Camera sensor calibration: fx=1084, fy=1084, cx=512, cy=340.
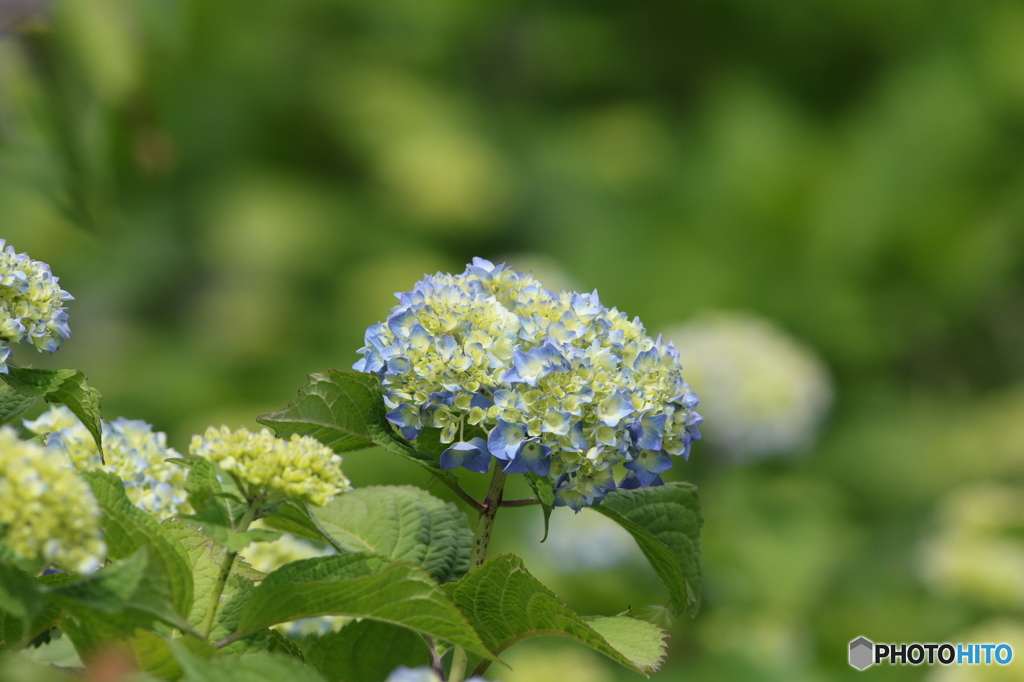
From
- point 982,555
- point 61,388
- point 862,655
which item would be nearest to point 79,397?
point 61,388

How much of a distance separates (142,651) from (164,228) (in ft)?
16.9

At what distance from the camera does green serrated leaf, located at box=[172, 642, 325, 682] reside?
0.51 metres

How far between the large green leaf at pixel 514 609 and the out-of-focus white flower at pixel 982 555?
6.31ft

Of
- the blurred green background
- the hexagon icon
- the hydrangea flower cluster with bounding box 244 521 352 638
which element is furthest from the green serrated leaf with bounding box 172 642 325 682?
the blurred green background

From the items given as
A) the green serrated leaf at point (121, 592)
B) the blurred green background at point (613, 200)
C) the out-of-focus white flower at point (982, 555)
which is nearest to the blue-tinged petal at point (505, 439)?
the green serrated leaf at point (121, 592)

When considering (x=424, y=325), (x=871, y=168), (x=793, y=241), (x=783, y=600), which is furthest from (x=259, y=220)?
(x=424, y=325)

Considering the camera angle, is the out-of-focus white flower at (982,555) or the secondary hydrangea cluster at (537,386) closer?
the secondary hydrangea cluster at (537,386)

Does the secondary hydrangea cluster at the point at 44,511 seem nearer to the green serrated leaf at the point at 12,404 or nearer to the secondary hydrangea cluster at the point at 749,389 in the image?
the green serrated leaf at the point at 12,404

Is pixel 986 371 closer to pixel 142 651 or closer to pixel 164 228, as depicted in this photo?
pixel 164 228

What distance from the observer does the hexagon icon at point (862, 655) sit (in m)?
1.99

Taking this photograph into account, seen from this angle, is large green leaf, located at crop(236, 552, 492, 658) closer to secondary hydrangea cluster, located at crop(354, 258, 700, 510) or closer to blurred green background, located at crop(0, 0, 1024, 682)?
secondary hydrangea cluster, located at crop(354, 258, 700, 510)

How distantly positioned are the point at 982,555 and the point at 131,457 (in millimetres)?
2080

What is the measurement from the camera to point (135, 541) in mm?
609

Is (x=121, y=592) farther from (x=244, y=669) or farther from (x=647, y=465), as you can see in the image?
(x=647, y=465)
